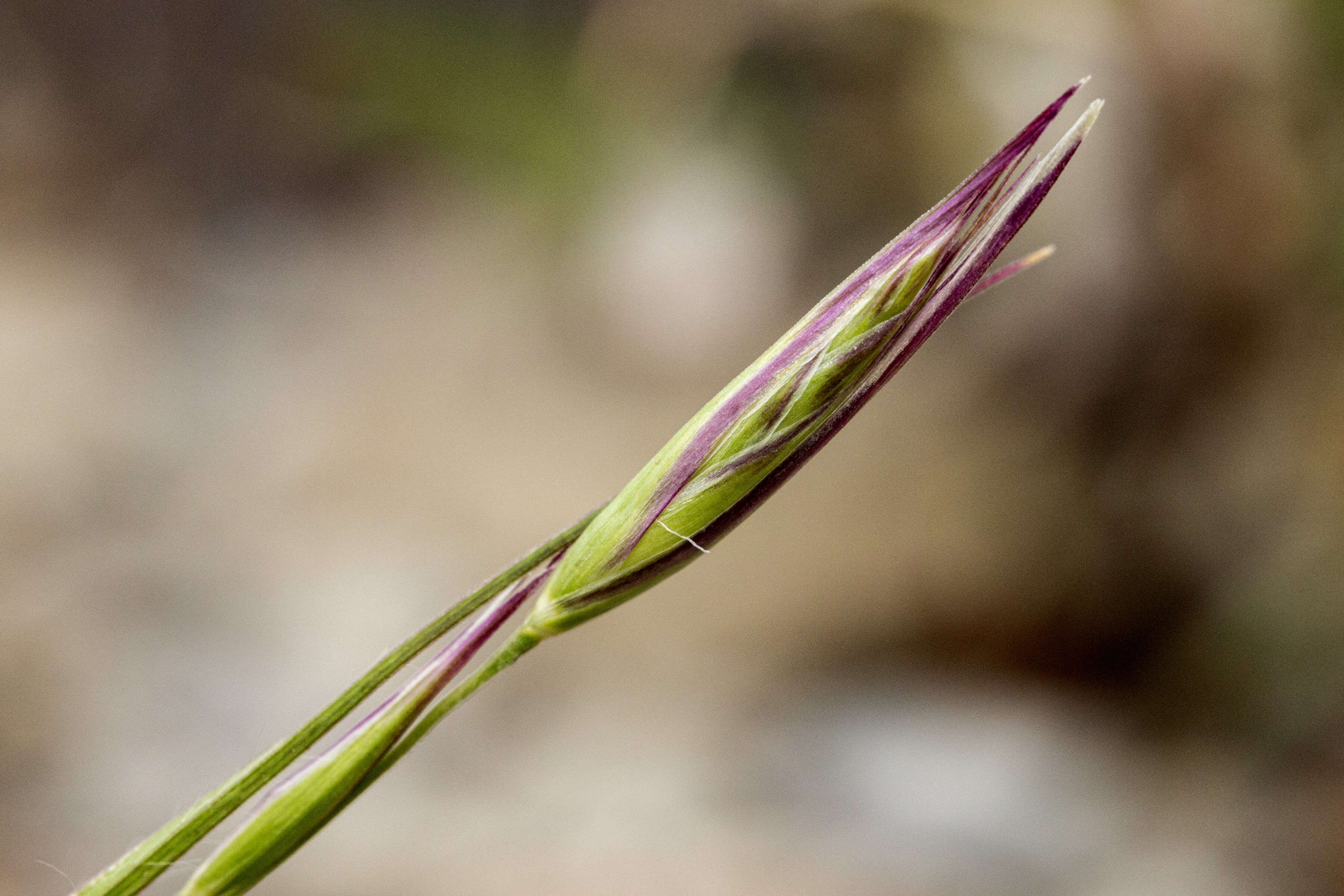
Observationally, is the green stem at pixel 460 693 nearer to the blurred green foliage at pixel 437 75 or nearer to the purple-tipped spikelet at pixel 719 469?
the purple-tipped spikelet at pixel 719 469

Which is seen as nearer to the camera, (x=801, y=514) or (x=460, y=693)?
(x=460, y=693)

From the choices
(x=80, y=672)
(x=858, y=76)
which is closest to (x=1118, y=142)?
(x=858, y=76)

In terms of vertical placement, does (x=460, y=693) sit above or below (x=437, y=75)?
below

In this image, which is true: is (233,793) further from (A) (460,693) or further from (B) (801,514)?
(B) (801,514)

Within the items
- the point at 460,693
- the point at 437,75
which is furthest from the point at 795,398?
the point at 437,75

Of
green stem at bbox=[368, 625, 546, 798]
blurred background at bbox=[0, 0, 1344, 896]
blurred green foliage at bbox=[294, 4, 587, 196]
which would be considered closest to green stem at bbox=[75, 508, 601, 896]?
green stem at bbox=[368, 625, 546, 798]

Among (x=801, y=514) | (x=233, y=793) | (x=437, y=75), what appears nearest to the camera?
(x=233, y=793)

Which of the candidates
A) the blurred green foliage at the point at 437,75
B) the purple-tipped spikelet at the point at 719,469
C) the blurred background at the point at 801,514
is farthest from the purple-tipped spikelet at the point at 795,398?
the blurred green foliage at the point at 437,75

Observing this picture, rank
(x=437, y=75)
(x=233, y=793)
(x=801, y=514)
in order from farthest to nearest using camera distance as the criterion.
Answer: (x=437, y=75), (x=801, y=514), (x=233, y=793)
